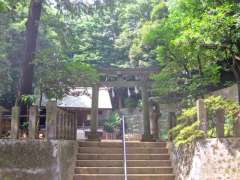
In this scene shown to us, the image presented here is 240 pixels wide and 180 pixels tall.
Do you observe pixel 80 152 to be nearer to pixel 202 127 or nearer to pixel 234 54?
pixel 202 127

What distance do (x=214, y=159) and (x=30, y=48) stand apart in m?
6.38

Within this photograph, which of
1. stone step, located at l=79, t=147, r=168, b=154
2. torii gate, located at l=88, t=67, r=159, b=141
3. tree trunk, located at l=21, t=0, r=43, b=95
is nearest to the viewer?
stone step, located at l=79, t=147, r=168, b=154

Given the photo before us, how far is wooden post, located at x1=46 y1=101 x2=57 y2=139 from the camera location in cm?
723

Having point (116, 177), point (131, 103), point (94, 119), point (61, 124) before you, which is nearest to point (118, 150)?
point (116, 177)

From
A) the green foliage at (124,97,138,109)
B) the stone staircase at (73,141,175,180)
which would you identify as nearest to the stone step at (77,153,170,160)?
the stone staircase at (73,141,175,180)

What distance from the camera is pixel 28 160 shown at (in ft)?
23.1

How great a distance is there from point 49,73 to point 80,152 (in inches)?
91.9

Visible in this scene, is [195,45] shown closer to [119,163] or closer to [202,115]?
[202,115]

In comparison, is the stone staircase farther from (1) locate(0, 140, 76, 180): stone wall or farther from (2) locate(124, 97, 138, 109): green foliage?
(2) locate(124, 97, 138, 109): green foliage

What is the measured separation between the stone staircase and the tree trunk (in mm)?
2300

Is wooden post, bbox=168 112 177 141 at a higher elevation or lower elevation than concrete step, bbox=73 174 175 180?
higher

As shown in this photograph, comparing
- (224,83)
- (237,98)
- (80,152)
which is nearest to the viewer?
(80,152)

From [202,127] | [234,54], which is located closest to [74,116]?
[202,127]

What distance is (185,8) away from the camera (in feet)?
32.1
